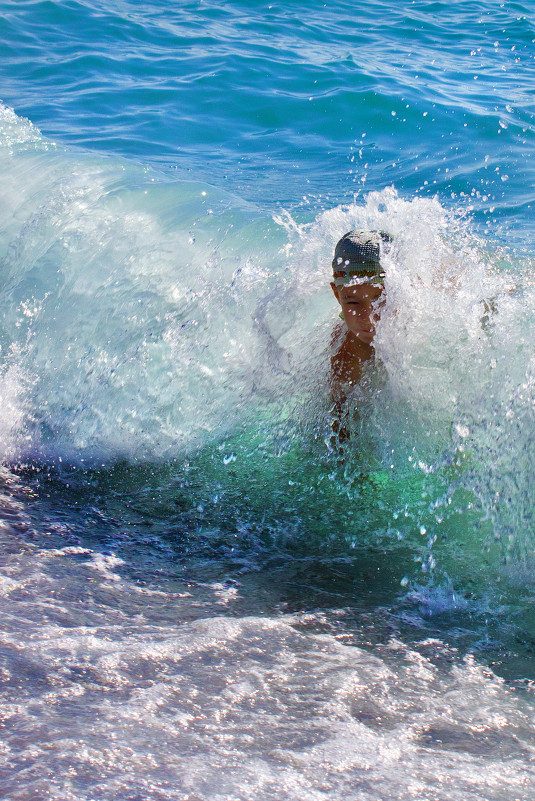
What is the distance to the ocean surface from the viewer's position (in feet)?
6.10

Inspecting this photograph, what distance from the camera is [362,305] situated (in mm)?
3402

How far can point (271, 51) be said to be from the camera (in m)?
10.1

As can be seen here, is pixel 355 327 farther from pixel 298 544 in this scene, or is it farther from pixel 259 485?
pixel 298 544

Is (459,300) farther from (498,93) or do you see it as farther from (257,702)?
(498,93)

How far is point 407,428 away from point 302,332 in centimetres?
83

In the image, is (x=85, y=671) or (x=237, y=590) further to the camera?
(x=237, y=590)

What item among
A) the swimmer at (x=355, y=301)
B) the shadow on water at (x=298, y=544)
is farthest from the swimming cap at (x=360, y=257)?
the shadow on water at (x=298, y=544)

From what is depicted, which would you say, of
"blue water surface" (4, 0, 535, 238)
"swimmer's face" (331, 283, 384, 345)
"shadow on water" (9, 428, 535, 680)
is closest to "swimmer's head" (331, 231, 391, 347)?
"swimmer's face" (331, 283, 384, 345)

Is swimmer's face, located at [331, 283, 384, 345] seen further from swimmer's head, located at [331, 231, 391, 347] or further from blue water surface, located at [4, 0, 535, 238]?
blue water surface, located at [4, 0, 535, 238]

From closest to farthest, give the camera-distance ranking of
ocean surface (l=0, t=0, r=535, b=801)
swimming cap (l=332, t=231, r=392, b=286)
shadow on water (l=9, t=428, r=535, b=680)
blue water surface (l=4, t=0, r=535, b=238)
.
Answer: ocean surface (l=0, t=0, r=535, b=801) < shadow on water (l=9, t=428, r=535, b=680) < swimming cap (l=332, t=231, r=392, b=286) < blue water surface (l=4, t=0, r=535, b=238)

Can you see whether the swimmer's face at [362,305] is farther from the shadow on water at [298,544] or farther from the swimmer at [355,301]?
the shadow on water at [298,544]

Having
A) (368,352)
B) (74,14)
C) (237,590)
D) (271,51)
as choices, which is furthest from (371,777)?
(74,14)

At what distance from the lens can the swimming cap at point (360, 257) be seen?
10.8ft

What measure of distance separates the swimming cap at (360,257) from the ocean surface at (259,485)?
7cm
